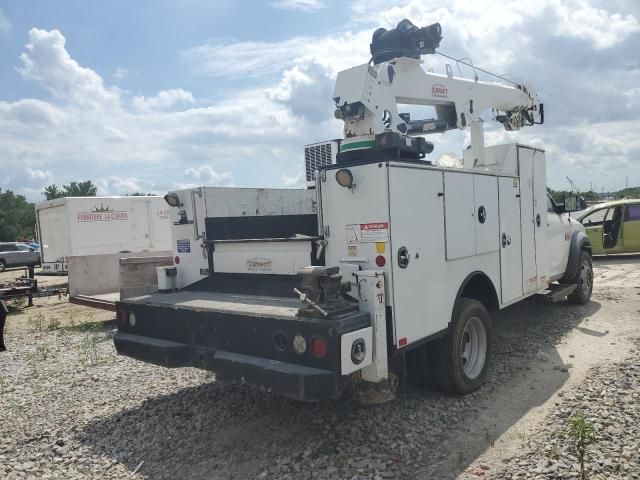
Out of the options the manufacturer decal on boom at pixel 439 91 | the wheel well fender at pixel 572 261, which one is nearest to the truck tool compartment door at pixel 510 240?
the manufacturer decal on boom at pixel 439 91

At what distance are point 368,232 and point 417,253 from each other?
17.9 inches

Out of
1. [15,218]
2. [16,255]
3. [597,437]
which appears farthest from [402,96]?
[15,218]

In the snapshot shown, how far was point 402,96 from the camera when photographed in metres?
5.86

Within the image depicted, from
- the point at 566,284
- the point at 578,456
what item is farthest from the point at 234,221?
the point at 566,284

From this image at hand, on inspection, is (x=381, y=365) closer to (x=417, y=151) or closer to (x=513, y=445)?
(x=513, y=445)

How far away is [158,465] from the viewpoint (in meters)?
3.88

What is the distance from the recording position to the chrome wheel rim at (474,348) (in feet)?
16.4

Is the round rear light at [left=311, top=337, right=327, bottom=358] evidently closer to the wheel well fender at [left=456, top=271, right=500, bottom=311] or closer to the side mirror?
the wheel well fender at [left=456, top=271, right=500, bottom=311]

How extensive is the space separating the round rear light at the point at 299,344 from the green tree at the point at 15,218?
56757 millimetres

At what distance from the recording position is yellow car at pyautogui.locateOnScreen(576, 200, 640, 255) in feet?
46.2

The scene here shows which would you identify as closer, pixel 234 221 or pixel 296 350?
pixel 296 350

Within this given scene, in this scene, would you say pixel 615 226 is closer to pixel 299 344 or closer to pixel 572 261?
pixel 572 261

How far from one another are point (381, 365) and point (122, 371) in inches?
150

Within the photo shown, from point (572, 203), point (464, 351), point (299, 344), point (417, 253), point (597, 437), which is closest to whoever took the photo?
point (299, 344)
